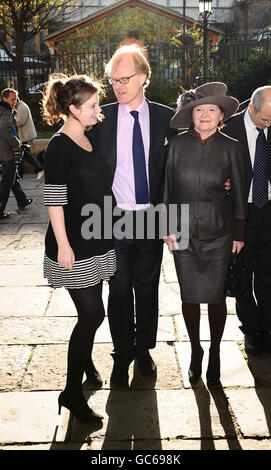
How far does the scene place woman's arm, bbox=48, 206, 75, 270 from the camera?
254 centimetres

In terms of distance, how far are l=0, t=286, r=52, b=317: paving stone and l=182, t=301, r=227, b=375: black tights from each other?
5.14 feet

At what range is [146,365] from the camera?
10.8ft

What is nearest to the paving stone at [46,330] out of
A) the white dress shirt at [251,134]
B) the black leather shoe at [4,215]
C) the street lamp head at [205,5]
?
the white dress shirt at [251,134]

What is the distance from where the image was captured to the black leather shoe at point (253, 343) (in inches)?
139

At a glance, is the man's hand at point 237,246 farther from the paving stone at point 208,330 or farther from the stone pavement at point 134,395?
Result: the paving stone at point 208,330

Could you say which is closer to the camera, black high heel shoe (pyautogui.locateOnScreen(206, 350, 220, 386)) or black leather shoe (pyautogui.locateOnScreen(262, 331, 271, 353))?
black high heel shoe (pyautogui.locateOnScreen(206, 350, 220, 386))

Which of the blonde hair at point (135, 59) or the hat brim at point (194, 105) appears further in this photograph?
the blonde hair at point (135, 59)

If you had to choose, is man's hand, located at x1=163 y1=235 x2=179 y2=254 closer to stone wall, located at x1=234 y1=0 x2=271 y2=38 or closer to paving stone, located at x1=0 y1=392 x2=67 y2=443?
paving stone, located at x1=0 y1=392 x2=67 y2=443

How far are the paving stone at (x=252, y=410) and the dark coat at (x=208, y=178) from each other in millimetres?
952

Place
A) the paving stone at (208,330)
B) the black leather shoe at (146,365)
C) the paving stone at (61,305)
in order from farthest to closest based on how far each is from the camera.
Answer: the paving stone at (61,305)
the paving stone at (208,330)
the black leather shoe at (146,365)

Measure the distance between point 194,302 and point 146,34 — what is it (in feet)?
84.3

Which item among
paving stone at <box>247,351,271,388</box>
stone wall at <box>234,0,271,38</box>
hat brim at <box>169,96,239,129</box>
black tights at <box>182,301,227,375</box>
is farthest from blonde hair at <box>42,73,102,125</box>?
stone wall at <box>234,0,271,38</box>

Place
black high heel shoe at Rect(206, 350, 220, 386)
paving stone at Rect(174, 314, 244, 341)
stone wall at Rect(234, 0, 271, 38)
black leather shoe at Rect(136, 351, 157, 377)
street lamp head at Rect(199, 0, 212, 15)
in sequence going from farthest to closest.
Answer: stone wall at Rect(234, 0, 271, 38)
street lamp head at Rect(199, 0, 212, 15)
paving stone at Rect(174, 314, 244, 341)
black leather shoe at Rect(136, 351, 157, 377)
black high heel shoe at Rect(206, 350, 220, 386)

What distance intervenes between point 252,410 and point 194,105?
1.74 metres
